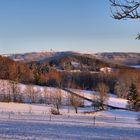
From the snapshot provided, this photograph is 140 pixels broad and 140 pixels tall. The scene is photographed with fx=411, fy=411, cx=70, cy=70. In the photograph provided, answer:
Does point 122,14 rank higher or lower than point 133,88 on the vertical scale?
higher

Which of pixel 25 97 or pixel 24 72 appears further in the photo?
pixel 24 72

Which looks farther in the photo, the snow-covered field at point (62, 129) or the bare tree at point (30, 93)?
the bare tree at point (30, 93)

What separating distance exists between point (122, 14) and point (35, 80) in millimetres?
162360

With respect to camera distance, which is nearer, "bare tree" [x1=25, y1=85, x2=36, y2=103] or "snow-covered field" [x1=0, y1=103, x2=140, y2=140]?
"snow-covered field" [x1=0, y1=103, x2=140, y2=140]

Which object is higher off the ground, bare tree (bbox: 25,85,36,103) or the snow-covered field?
the snow-covered field

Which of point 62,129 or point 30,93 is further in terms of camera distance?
point 30,93

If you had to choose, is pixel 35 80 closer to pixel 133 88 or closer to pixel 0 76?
pixel 0 76

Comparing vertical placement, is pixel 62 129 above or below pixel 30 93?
above

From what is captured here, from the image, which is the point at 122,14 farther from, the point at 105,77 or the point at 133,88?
the point at 105,77

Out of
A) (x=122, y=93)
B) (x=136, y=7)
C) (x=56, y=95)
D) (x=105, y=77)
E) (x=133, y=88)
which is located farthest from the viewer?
(x=105, y=77)

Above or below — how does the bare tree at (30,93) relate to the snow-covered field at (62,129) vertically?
below

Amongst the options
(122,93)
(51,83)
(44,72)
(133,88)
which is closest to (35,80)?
(51,83)

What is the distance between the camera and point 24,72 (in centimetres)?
18000

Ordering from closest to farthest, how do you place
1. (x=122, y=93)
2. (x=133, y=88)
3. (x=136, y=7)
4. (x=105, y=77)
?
1. (x=136, y=7)
2. (x=133, y=88)
3. (x=122, y=93)
4. (x=105, y=77)
